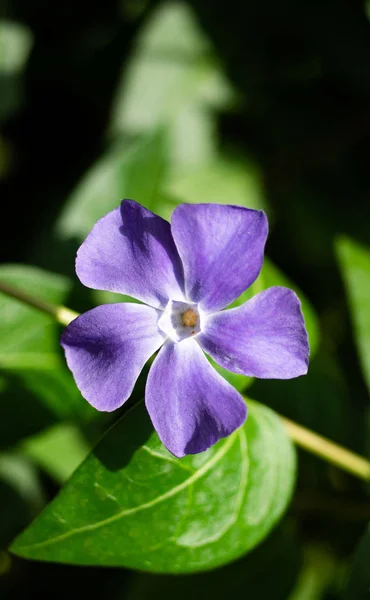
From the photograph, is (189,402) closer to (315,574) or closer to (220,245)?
(220,245)

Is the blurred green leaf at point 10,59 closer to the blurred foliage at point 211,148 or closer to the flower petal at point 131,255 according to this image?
the blurred foliage at point 211,148

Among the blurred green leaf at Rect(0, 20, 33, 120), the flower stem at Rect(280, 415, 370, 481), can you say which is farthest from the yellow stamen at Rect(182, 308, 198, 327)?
the blurred green leaf at Rect(0, 20, 33, 120)

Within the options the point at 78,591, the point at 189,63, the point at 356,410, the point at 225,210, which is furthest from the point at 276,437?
the point at 189,63

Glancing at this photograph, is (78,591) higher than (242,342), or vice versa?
(242,342)

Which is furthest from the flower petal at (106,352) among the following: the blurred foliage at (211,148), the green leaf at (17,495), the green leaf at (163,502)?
the green leaf at (17,495)

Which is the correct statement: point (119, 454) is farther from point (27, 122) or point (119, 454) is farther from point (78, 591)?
point (27, 122)

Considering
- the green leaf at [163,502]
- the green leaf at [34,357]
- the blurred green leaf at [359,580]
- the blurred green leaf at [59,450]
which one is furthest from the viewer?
the blurred green leaf at [59,450]
